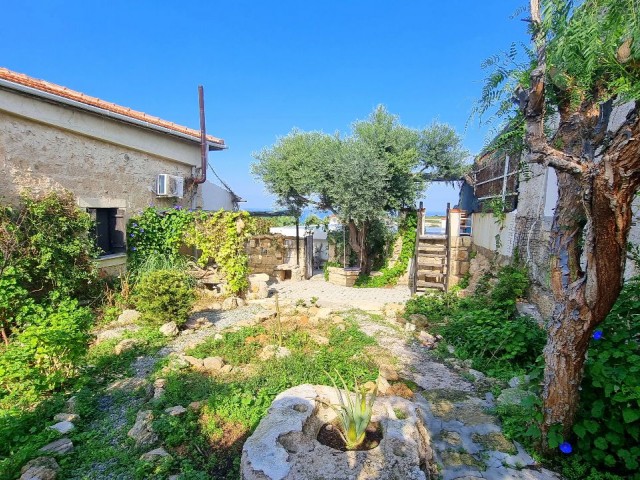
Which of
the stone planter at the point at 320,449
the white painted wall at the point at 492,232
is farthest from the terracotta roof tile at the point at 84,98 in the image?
the white painted wall at the point at 492,232

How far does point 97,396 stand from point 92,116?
6.17 metres

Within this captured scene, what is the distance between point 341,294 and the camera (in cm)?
1029

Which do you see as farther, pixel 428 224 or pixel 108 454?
pixel 428 224

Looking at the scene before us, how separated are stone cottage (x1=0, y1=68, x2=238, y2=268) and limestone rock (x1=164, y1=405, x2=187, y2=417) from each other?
Result: 16.7 feet

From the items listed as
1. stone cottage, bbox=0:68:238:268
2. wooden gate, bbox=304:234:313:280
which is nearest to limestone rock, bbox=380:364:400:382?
stone cottage, bbox=0:68:238:268

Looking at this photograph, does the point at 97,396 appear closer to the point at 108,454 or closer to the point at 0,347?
the point at 108,454

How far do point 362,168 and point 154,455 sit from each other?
29.9ft

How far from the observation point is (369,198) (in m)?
10.7

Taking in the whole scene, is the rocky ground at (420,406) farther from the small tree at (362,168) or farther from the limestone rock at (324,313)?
the small tree at (362,168)

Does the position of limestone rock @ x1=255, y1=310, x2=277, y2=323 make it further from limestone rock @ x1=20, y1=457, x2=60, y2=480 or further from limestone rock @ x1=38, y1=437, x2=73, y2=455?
limestone rock @ x1=20, y1=457, x2=60, y2=480

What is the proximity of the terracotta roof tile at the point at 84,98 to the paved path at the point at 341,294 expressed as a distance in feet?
17.4

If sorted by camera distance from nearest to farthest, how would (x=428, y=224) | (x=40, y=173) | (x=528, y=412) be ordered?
(x=528, y=412) → (x=40, y=173) → (x=428, y=224)

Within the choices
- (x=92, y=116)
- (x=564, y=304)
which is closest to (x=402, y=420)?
(x=564, y=304)

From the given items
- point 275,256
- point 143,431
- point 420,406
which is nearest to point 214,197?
point 275,256
